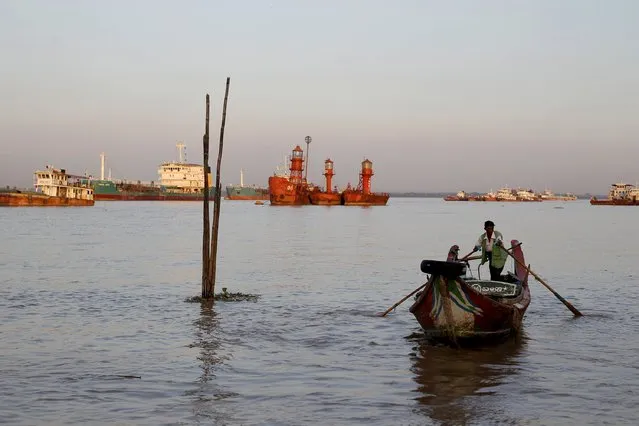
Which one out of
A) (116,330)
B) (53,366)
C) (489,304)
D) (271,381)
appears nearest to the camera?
(271,381)

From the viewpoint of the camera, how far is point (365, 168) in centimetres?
13988

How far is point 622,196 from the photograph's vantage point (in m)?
178

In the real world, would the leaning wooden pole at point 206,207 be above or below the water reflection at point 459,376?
above

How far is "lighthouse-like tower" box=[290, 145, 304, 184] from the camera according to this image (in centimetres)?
12988

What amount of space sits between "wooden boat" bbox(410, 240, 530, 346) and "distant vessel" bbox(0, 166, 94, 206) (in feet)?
319

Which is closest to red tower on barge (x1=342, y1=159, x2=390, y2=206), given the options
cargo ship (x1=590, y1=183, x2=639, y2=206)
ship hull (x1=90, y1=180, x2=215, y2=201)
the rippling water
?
ship hull (x1=90, y1=180, x2=215, y2=201)

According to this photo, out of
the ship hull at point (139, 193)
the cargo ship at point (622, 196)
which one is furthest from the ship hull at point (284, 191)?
the cargo ship at point (622, 196)

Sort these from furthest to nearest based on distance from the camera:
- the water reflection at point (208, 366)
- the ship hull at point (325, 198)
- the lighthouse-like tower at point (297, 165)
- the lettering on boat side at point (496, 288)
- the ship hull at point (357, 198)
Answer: the ship hull at point (357, 198) < the ship hull at point (325, 198) < the lighthouse-like tower at point (297, 165) < the lettering on boat side at point (496, 288) < the water reflection at point (208, 366)

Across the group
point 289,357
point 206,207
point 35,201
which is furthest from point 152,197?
point 289,357

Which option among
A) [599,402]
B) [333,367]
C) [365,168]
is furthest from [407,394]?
[365,168]

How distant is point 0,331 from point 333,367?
6.83 metres

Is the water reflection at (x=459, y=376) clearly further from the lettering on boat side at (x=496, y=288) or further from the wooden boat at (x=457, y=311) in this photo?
the lettering on boat side at (x=496, y=288)

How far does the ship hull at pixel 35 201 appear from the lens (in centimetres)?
10662

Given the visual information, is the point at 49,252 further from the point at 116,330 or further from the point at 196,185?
the point at 196,185
